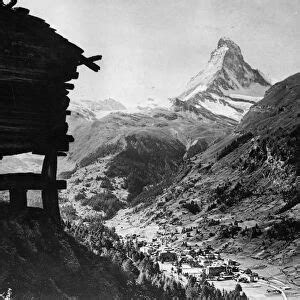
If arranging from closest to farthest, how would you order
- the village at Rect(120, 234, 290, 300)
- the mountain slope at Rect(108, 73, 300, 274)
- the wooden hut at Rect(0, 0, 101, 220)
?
the wooden hut at Rect(0, 0, 101, 220) → the village at Rect(120, 234, 290, 300) → the mountain slope at Rect(108, 73, 300, 274)

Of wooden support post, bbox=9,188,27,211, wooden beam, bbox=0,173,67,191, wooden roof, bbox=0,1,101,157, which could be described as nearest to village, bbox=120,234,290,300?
wooden beam, bbox=0,173,67,191

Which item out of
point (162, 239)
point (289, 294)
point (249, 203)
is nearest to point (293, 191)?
point (249, 203)

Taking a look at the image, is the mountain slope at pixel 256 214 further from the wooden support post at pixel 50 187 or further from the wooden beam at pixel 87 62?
the wooden support post at pixel 50 187

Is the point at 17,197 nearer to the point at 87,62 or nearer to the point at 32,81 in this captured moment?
the point at 32,81

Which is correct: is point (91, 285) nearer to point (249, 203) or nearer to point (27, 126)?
point (27, 126)

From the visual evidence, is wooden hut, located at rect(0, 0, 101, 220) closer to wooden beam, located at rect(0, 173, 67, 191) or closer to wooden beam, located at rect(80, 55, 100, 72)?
wooden beam, located at rect(0, 173, 67, 191)

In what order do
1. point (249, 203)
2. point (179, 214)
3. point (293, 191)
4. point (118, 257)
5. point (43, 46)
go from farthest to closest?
point (179, 214), point (249, 203), point (293, 191), point (118, 257), point (43, 46)
